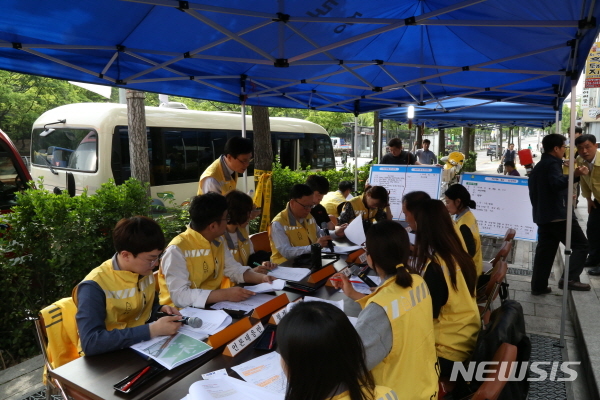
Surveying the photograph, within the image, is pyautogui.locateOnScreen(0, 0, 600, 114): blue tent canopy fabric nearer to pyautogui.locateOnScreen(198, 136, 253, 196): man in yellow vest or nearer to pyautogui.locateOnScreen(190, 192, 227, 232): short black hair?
pyautogui.locateOnScreen(198, 136, 253, 196): man in yellow vest

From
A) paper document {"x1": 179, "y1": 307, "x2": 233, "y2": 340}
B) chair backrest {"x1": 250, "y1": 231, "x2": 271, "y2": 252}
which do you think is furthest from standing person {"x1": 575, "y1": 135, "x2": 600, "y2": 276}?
paper document {"x1": 179, "y1": 307, "x2": 233, "y2": 340}

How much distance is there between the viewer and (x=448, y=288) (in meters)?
1.94

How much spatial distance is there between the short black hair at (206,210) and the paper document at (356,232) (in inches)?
56.8

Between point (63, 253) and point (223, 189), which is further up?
point (223, 189)

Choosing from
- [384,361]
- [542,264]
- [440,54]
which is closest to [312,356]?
[384,361]

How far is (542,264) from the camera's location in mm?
4383

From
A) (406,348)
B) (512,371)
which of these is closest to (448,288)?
(512,371)

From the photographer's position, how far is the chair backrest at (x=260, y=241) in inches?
147

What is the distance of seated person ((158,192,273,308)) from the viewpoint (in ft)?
7.31

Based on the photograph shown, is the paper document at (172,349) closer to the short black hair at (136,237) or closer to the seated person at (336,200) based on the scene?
the short black hair at (136,237)

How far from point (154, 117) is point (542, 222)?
6654 millimetres

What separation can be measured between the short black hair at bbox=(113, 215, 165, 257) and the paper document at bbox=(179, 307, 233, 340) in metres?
0.40

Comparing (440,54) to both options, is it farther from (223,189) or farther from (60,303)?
(60,303)

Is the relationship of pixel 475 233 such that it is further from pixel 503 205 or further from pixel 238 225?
pixel 503 205
